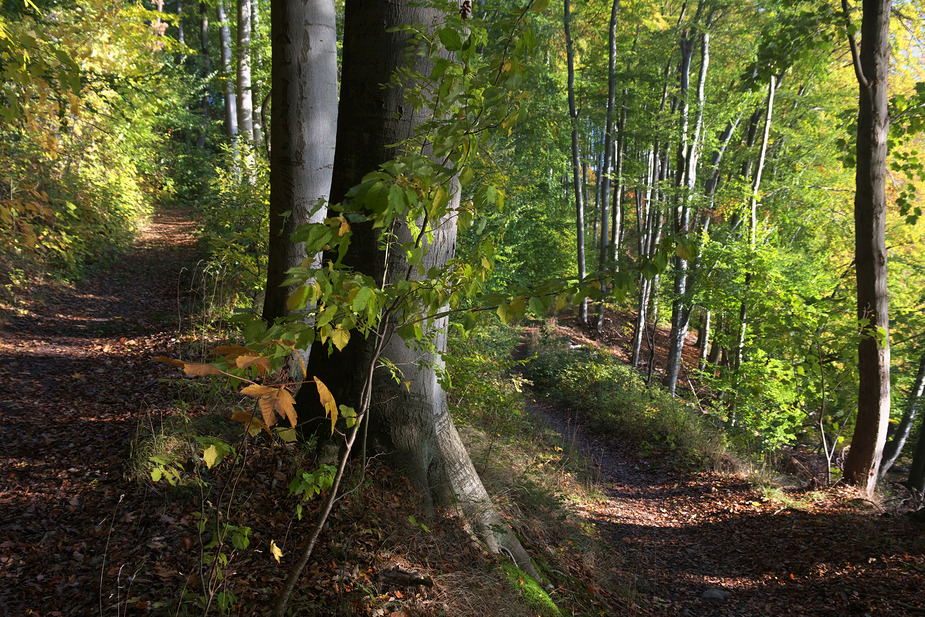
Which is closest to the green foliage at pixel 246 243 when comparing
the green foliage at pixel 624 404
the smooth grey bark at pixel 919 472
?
the green foliage at pixel 624 404

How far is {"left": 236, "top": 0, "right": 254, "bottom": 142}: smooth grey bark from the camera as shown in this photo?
10.6 m

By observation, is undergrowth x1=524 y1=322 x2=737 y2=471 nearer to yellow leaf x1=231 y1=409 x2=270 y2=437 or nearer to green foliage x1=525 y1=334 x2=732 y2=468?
green foliage x1=525 y1=334 x2=732 y2=468

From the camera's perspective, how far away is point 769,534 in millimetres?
5660

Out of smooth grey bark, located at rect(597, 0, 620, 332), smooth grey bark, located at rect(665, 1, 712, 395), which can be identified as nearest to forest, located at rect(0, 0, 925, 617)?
smooth grey bark, located at rect(665, 1, 712, 395)

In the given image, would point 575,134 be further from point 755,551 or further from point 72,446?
point 72,446

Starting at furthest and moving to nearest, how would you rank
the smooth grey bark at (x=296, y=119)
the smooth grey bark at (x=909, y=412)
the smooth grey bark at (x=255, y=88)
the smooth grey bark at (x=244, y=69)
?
the smooth grey bark at (x=909, y=412), the smooth grey bark at (x=244, y=69), the smooth grey bark at (x=255, y=88), the smooth grey bark at (x=296, y=119)

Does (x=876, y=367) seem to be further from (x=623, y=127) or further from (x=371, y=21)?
(x=623, y=127)

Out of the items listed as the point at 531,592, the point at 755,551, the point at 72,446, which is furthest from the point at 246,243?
the point at 755,551

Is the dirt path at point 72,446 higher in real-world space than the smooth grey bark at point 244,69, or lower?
lower

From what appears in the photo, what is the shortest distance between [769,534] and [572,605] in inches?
137

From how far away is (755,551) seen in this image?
541 centimetres

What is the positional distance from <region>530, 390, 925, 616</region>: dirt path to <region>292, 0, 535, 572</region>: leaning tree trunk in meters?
2.11

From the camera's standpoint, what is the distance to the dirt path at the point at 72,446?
2312 millimetres

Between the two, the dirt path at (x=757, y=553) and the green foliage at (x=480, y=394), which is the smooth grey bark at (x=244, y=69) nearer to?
the green foliage at (x=480, y=394)
